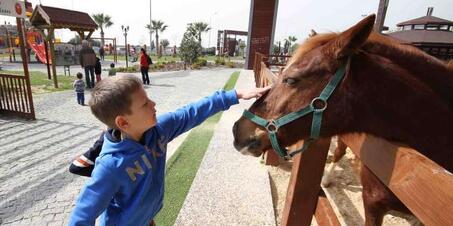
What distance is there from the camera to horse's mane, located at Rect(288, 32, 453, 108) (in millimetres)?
1531

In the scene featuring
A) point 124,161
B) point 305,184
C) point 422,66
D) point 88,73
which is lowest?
point 88,73

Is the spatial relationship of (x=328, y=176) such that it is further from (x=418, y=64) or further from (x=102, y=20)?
(x=102, y=20)

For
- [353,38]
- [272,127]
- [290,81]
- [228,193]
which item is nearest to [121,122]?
[272,127]

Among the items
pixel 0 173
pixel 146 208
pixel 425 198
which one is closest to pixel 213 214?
pixel 146 208

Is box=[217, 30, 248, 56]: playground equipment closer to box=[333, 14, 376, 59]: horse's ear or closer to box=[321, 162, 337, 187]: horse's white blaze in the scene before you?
box=[321, 162, 337, 187]: horse's white blaze

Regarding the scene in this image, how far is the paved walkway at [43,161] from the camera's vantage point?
11.4ft

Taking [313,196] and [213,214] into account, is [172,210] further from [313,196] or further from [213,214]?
[313,196]

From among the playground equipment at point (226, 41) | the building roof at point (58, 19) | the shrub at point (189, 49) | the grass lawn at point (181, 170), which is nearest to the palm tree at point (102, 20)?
the playground equipment at point (226, 41)

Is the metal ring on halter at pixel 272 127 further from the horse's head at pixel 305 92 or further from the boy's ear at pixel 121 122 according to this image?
the boy's ear at pixel 121 122

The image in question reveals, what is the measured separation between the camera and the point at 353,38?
1.43 metres

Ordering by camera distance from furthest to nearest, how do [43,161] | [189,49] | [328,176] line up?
[189,49]
[43,161]
[328,176]

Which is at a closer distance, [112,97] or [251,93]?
[112,97]

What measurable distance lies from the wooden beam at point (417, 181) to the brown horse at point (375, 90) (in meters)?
0.24

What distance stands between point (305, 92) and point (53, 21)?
520 inches
